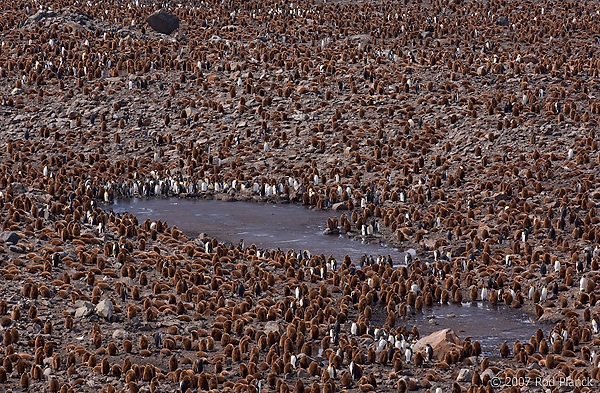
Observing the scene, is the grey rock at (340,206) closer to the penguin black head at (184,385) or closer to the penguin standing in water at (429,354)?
the penguin standing in water at (429,354)

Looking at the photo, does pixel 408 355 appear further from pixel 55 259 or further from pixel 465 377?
pixel 55 259

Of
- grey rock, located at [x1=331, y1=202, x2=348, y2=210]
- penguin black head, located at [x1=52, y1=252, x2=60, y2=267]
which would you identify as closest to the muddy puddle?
grey rock, located at [x1=331, y1=202, x2=348, y2=210]

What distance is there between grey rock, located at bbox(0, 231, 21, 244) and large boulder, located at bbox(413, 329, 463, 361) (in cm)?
1191

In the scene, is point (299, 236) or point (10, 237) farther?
point (299, 236)

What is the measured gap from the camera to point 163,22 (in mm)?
49938

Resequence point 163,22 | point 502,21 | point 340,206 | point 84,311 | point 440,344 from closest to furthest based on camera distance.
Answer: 1. point 440,344
2. point 84,311
3. point 340,206
4. point 502,21
5. point 163,22

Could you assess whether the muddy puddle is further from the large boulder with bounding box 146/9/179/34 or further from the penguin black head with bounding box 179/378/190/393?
the large boulder with bounding box 146/9/179/34

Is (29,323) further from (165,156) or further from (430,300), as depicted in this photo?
(165,156)

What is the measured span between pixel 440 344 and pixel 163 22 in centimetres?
3819

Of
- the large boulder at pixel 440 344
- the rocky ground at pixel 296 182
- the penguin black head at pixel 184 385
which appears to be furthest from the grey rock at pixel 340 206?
the penguin black head at pixel 184 385

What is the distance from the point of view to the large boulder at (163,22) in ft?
164

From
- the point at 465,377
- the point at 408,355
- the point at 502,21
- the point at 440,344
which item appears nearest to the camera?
the point at 465,377

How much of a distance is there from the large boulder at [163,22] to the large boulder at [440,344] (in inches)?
1476

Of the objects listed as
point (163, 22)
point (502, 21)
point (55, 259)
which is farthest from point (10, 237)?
Answer: point (502, 21)
